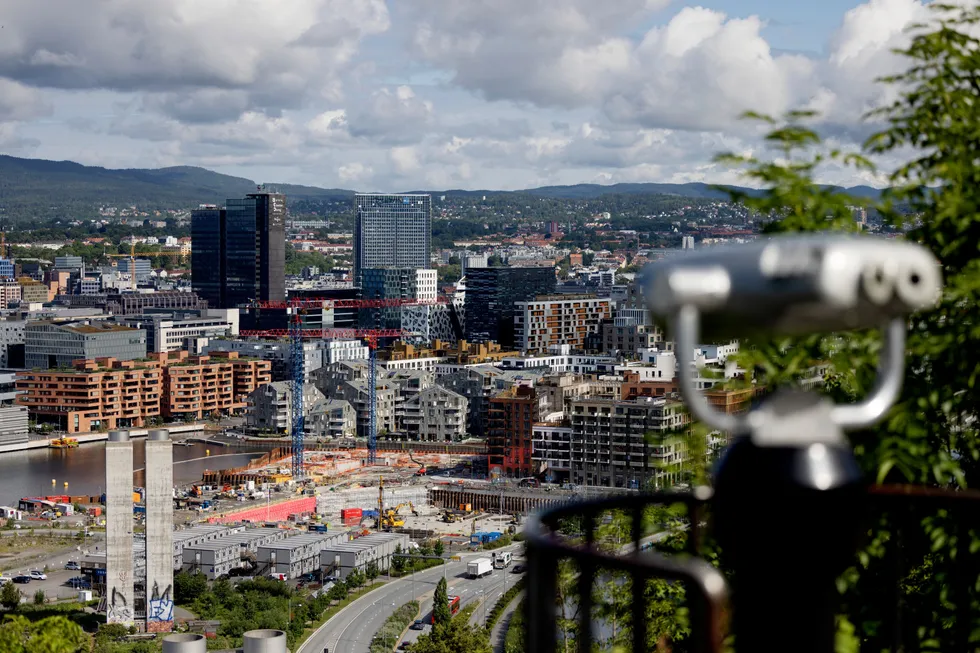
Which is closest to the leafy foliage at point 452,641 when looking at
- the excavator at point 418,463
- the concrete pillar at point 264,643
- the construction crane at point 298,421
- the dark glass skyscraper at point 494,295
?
the concrete pillar at point 264,643

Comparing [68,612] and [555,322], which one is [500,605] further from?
[555,322]

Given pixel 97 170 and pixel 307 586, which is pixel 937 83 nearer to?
pixel 307 586

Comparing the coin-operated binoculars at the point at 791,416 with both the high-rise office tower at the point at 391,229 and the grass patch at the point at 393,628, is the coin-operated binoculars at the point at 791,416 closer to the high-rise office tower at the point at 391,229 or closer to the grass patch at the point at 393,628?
the grass patch at the point at 393,628

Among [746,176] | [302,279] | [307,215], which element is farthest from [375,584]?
[307,215]

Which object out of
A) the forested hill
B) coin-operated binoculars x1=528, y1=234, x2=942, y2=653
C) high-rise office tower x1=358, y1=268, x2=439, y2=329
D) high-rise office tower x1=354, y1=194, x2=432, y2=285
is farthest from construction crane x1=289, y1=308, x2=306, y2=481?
the forested hill

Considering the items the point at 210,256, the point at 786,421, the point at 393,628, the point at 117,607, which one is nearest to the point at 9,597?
the point at 117,607

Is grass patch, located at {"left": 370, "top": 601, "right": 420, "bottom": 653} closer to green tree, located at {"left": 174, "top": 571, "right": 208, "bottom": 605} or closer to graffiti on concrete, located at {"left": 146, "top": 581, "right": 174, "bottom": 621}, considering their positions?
graffiti on concrete, located at {"left": 146, "top": 581, "right": 174, "bottom": 621}

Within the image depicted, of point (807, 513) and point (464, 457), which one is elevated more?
point (807, 513)
